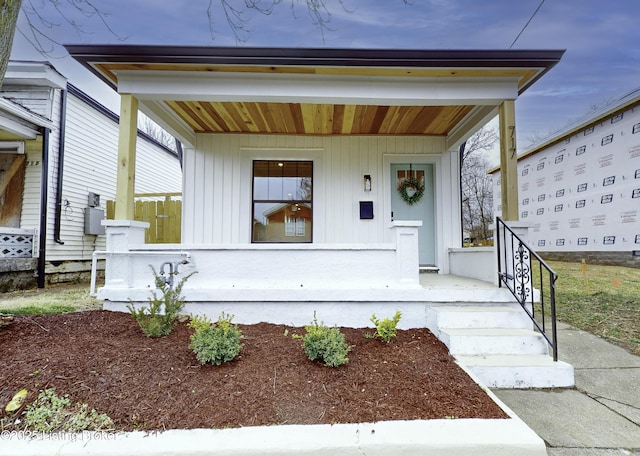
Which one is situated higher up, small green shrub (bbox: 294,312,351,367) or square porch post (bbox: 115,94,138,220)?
square porch post (bbox: 115,94,138,220)

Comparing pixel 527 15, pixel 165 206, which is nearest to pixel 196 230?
pixel 165 206

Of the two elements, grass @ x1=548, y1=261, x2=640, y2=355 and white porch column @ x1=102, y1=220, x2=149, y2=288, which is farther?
grass @ x1=548, y1=261, x2=640, y2=355

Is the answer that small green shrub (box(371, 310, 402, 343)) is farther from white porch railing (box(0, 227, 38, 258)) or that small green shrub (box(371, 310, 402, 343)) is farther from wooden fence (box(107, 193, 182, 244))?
white porch railing (box(0, 227, 38, 258))

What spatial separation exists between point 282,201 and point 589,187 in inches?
328

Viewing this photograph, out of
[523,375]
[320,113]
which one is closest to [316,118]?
[320,113]

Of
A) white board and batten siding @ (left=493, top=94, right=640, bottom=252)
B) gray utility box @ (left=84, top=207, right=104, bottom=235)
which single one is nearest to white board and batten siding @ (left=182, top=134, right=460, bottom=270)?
gray utility box @ (left=84, top=207, right=104, bottom=235)

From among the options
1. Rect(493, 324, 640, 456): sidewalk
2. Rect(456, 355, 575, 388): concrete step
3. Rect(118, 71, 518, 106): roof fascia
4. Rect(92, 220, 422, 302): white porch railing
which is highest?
Rect(118, 71, 518, 106): roof fascia

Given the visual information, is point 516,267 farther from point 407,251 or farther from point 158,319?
point 158,319

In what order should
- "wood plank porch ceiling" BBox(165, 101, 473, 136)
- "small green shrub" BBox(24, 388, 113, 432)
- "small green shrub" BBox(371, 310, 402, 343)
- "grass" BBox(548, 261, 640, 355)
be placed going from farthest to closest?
"wood plank porch ceiling" BBox(165, 101, 473, 136) < "grass" BBox(548, 261, 640, 355) < "small green shrub" BBox(371, 310, 402, 343) < "small green shrub" BBox(24, 388, 113, 432)

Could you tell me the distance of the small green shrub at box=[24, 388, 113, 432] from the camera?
176 centimetres

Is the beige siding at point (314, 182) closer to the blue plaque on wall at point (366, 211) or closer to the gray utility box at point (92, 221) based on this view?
the blue plaque on wall at point (366, 211)

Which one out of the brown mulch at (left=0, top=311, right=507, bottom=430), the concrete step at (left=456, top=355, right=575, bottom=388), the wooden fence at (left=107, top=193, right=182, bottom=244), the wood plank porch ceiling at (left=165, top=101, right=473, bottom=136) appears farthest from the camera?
the wooden fence at (left=107, top=193, right=182, bottom=244)

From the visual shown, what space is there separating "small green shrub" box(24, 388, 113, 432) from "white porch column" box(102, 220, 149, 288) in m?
1.70

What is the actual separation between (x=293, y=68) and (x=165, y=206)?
500 centimetres
